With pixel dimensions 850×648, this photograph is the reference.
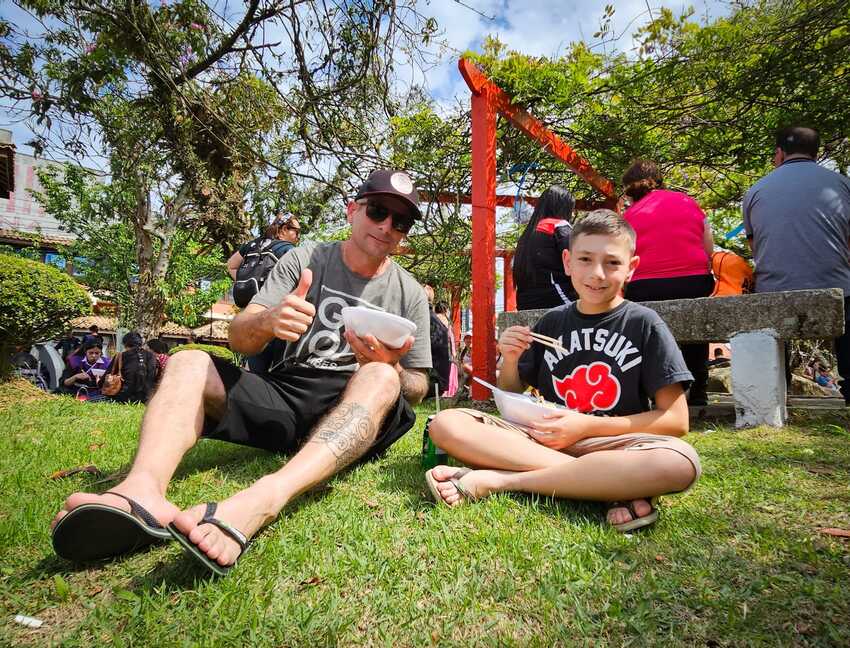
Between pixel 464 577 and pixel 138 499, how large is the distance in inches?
38.4

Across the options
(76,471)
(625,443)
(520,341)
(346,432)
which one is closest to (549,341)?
(520,341)

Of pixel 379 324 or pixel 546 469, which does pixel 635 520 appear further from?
pixel 379 324

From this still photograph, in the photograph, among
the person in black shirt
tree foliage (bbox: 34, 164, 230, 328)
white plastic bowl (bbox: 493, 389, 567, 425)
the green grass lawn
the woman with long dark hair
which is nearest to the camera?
the green grass lawn

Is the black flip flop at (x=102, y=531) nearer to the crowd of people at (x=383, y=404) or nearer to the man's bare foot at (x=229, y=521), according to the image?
the crowd of people at (x=383, y=404)

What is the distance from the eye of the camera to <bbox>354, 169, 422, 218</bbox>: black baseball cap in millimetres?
2439

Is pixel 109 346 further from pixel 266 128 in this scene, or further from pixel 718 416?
pixel 718 416

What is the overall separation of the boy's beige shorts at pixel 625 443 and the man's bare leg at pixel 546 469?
30 millimetres

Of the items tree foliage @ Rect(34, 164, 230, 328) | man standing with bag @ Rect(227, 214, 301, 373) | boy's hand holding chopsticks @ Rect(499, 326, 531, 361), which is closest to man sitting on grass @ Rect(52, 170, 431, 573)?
boy's hand holding chopsticks @ Rect(499, 326, 531, 361)

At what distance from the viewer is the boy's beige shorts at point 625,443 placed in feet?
5.49

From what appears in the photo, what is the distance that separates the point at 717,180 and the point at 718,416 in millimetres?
5919

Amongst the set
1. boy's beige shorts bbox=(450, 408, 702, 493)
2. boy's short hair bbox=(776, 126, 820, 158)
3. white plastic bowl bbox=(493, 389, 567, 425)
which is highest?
boy's short hair bbox=(776, 126, 820, 158)

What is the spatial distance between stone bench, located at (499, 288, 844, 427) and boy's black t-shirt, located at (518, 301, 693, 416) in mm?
1613

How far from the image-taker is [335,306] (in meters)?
2.44

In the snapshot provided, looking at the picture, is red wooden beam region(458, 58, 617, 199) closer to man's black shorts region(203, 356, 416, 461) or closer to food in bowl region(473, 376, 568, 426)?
man's black shorts region(203, 356, 416, 461)
